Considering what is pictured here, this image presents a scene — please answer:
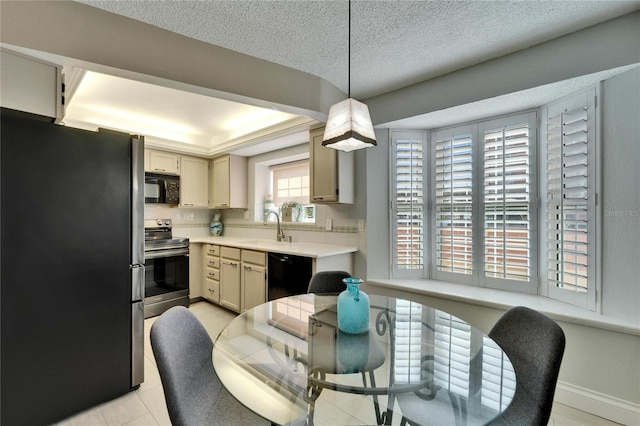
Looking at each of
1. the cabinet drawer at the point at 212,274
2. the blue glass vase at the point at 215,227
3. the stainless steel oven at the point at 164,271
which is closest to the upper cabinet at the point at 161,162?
the stainless steel oven at the point at 164,271

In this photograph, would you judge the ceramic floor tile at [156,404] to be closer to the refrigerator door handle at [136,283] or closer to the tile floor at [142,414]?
the tile floor at [142,414]

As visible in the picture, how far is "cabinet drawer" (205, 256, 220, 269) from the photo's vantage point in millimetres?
3662

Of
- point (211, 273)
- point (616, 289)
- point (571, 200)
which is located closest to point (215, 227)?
point (211, 273)

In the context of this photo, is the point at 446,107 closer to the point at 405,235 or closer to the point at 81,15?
the point at 405,235

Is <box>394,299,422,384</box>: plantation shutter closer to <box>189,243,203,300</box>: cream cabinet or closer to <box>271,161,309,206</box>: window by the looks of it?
<box>271,161,309,206</box>: window

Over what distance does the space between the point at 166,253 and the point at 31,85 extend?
2.27 m

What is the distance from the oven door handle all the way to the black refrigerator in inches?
61.3

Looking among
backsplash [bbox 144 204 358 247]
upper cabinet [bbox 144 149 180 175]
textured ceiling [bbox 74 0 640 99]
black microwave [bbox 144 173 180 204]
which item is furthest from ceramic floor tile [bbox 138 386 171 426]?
upper cabinet [bbox 144 149 180 175]

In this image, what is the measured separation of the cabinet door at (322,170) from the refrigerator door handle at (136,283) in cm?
171

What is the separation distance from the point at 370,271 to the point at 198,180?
315cm

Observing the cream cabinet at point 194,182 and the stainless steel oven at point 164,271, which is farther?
the cream cabinet at point 194,182

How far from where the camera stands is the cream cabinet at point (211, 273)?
3648mm

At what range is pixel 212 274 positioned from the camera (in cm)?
374

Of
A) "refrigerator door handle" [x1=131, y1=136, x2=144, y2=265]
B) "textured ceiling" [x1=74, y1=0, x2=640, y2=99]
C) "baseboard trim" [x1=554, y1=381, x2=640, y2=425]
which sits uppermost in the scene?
"textured ceiling" [x1=74, y1=0, x2=640, y2=99]
